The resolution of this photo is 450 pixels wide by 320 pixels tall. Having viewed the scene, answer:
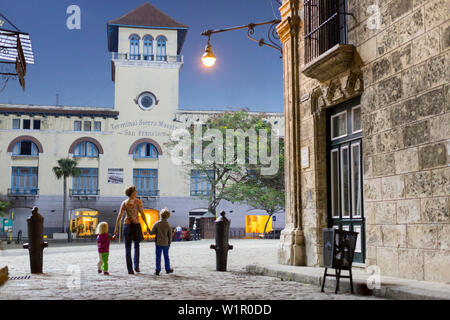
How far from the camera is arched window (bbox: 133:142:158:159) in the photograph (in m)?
44.9

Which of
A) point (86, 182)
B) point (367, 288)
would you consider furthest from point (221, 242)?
point (86, 182)

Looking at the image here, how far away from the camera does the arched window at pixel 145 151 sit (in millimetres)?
44938

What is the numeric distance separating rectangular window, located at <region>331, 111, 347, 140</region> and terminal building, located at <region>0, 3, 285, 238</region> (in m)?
33.4

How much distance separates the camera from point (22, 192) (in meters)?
43.4

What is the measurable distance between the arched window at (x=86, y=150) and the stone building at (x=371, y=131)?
3502 centimetres

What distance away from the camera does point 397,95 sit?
7801 mm

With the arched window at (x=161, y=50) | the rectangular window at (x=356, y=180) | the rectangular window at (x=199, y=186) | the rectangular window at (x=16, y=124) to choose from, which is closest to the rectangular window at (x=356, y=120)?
the rectangular window at (x=356, y=180)

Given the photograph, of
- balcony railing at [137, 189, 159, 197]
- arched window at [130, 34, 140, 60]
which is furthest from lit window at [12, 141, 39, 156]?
arched window at [130, 34, 140, 60]

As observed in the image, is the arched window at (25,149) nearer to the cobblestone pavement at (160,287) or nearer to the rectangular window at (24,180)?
the rectangular window at (24,180)

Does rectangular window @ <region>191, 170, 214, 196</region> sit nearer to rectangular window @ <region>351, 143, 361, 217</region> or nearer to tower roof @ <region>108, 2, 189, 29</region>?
tower roof @ <region>108, 2, 189, 29</region>

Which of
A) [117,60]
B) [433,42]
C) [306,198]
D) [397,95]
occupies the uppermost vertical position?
[117,60]

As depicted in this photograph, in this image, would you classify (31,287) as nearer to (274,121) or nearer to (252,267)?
(252,267)
